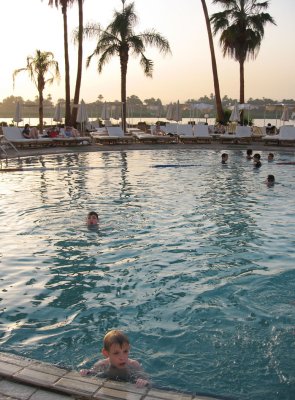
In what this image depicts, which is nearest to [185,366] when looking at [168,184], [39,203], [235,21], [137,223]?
[137,223]

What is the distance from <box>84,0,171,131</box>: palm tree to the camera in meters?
30.0

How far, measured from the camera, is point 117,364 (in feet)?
11.6

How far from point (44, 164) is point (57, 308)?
42.2 feet

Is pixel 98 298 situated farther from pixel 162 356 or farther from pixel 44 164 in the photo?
pixel 44 164

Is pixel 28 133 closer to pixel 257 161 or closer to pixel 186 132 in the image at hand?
pixel 186 132

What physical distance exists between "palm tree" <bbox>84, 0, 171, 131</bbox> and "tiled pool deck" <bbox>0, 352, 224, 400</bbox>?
2782 centimetres

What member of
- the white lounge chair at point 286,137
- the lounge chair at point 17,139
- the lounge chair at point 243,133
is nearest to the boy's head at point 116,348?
the lounge chair at point 17,139

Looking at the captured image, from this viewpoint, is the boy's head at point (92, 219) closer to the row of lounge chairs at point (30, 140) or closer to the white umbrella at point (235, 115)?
the row of lounge chairs at point (30, 140)

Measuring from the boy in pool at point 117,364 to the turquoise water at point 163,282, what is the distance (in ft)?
0.89

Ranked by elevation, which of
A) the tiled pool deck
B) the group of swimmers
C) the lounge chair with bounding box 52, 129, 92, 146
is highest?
the lounge chair with bounding box 52, 129, 92, 146

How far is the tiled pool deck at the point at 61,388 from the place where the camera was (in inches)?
115

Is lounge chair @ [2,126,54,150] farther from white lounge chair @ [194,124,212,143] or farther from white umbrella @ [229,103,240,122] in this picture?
white umbrella @ [229,103,240,122]

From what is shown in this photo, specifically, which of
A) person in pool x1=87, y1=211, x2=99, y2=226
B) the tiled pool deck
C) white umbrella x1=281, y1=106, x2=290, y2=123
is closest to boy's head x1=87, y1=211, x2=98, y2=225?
person in pool x1=87, y1=211, x2=99, y2=226

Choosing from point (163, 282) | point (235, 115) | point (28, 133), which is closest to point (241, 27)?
point (235, 115)
